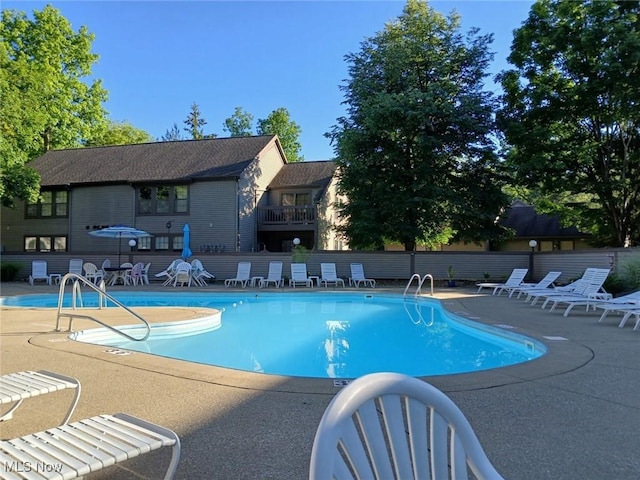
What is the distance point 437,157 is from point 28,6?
2706 centimetres

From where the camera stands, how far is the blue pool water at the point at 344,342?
23.0ft

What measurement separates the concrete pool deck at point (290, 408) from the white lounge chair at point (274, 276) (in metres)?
12.5

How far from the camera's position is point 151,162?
25.7m

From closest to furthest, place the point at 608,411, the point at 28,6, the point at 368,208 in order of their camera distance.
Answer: the point at 608,411
the point at 368,208
the point at 28,6

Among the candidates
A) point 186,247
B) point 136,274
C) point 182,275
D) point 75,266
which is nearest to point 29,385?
point 182,275

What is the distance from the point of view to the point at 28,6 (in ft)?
93.4

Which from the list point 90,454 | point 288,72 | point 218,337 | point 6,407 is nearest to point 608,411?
point 90,454

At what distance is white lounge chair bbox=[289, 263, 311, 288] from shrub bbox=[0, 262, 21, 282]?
42.0 feet

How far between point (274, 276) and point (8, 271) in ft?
40.4

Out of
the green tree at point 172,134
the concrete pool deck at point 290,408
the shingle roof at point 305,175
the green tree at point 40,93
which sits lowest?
the concrete pool deck at point 290,408

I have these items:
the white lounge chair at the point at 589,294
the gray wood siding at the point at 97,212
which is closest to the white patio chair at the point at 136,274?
the gray wood siding at the point at 97,212

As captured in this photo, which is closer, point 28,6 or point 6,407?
point 6,407

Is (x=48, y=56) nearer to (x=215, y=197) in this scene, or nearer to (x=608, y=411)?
(x=215, y=197)

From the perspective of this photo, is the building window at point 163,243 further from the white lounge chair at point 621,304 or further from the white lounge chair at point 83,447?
the white lounge chair at point 83,447
